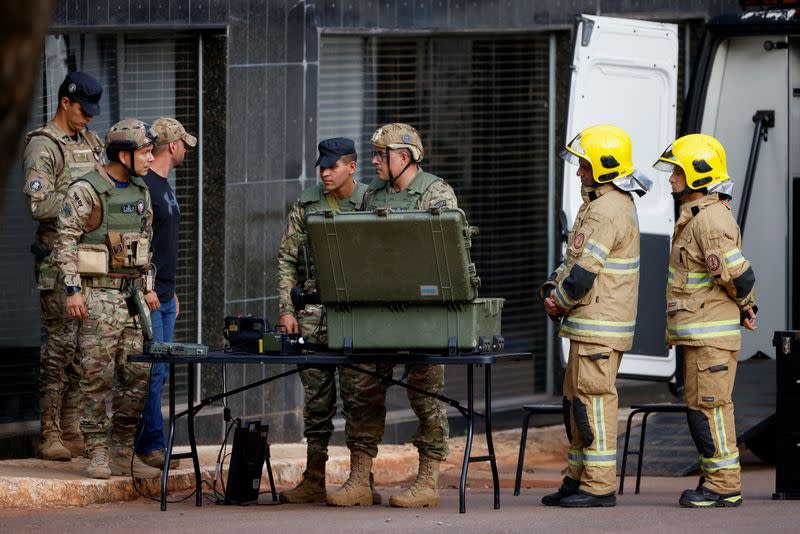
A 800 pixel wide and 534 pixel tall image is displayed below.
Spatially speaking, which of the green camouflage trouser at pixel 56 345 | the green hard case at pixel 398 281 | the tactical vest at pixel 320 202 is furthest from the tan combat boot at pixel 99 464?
the green hard case at pixel 398 281

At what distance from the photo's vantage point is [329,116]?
10125 mm

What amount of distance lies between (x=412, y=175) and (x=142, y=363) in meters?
1.70

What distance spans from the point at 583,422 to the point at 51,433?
304 centimetres

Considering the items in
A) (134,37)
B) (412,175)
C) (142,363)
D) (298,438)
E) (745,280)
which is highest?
(134,37)

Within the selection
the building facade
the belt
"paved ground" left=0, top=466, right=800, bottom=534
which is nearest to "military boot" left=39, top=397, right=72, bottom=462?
the building facade

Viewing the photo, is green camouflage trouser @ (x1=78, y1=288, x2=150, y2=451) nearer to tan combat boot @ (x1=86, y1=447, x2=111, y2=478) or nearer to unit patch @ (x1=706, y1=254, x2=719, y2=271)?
tan combat boot @ (x1=86, y1=447, x2=111, y2=478)

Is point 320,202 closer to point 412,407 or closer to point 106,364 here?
point 412,407

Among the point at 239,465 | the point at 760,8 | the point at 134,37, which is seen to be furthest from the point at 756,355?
the point at 134,37

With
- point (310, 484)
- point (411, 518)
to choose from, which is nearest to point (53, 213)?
point (310, 484)

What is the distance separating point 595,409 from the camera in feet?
23.3

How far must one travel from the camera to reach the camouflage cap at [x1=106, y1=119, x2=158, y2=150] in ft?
24.6

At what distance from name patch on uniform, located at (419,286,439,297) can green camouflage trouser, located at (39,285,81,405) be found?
2207mm

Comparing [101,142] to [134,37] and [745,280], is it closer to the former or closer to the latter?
[134,37]

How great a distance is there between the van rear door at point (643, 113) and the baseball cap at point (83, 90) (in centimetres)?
277
